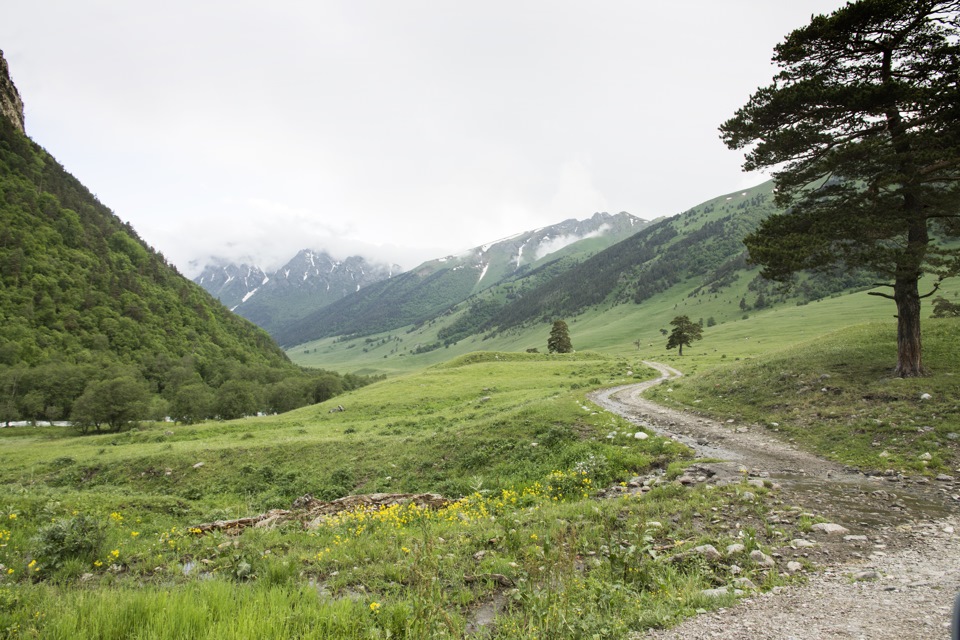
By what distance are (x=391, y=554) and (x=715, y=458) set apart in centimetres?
1120

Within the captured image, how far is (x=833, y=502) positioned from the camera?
9352 millimetres

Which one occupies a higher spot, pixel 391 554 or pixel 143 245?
Result: pixel 143 245

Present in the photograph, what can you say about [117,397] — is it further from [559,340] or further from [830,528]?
[830,528]

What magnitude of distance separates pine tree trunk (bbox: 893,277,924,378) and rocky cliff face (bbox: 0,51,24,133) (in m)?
275

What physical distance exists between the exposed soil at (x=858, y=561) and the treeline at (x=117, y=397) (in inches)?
3187

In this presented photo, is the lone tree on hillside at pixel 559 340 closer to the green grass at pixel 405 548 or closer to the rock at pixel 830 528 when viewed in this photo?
the green grass at pixel 405 548

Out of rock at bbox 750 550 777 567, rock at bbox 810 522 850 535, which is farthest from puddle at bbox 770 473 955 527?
rock at bbox 750 550 777 567

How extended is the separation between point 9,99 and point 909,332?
959 feet

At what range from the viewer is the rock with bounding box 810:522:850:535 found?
7.73 m

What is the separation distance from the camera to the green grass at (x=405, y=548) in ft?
15.8

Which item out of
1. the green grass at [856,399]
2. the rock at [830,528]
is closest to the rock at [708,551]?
the rock at [830,528]

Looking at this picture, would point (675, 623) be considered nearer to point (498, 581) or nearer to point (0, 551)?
point (498, 581)

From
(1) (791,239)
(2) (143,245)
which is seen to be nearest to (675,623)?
(1) (791,239)

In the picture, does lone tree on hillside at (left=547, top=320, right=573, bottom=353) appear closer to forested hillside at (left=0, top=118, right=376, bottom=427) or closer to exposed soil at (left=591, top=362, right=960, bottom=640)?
forested hillside at (left=0, top=118, right=376, bottom=427)
